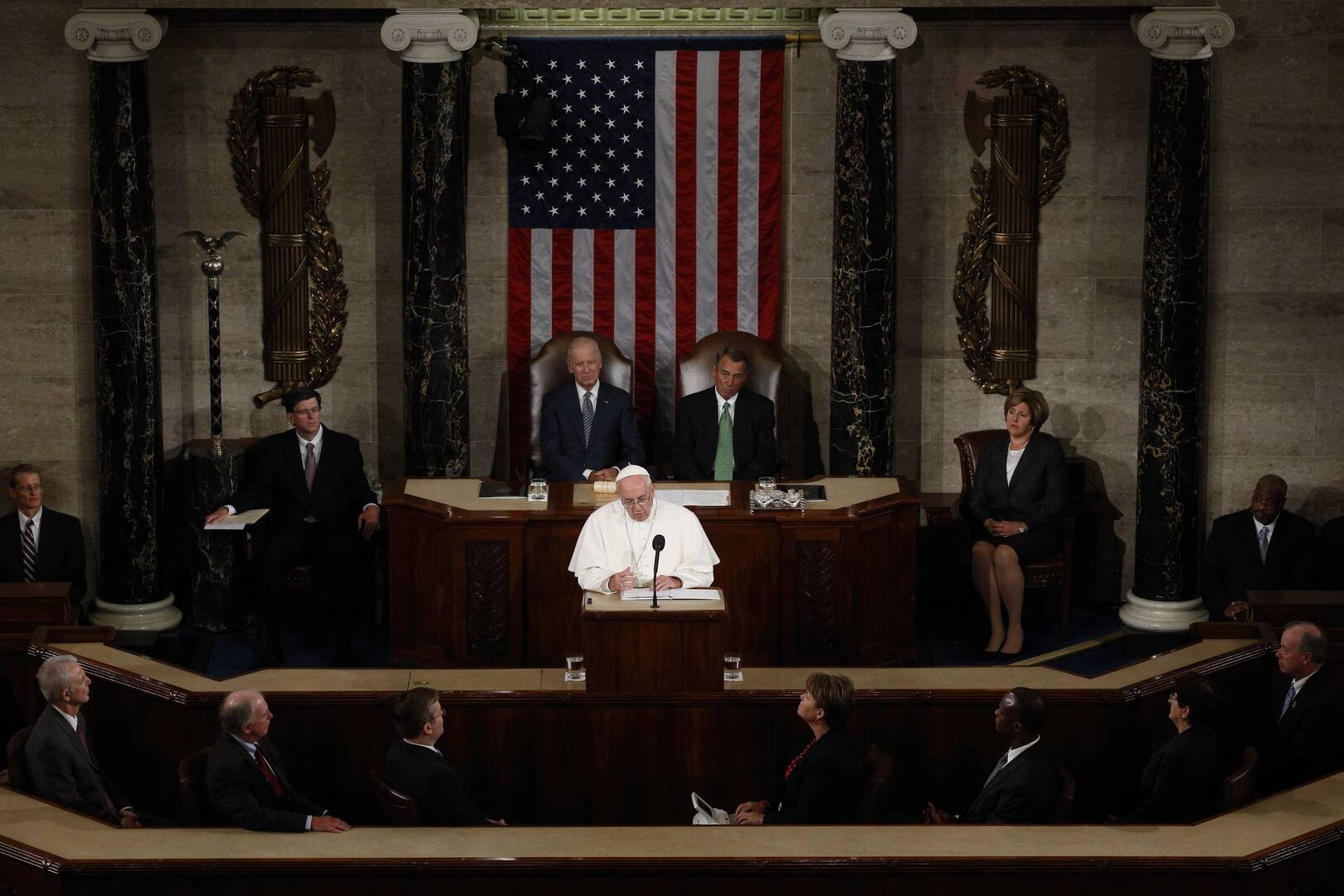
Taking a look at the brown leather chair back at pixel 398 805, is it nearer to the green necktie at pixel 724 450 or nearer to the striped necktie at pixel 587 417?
the striped necktie at pixel 587 417

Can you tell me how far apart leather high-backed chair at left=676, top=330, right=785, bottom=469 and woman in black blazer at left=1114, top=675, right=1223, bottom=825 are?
4585 mm

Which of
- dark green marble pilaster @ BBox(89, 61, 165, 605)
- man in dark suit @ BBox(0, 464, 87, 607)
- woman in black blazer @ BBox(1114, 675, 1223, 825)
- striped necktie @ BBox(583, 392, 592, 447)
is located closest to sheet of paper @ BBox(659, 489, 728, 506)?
striped necktie @ BBox(583, 392, 592, 447)

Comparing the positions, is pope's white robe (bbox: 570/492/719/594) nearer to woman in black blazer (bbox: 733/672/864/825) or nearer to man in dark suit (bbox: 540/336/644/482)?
woman in black blazer (bbox: 733/672/864/825)

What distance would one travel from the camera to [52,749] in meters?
6.34

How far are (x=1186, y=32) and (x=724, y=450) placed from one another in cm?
382

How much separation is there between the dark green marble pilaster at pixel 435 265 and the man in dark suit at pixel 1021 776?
5.16 metres

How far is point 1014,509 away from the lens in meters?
10.1

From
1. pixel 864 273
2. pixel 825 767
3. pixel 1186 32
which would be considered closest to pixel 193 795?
pixel 825 767

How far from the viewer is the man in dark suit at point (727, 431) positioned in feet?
34.0

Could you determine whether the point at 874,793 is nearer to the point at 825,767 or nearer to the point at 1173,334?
the point at 825,767

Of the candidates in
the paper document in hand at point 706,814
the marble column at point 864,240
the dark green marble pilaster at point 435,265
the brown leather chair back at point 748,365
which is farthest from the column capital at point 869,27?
the paper document in hand at point 706,814

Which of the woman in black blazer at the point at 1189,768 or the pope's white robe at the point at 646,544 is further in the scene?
the pope's white robe at the point at 646,544

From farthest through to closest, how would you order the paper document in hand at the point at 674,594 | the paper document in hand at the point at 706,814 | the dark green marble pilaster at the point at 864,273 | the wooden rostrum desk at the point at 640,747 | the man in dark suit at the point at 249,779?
the dark green marble pilaster at the point at 864,273, the paper document in hand at the point at 674,594, the paper document in hand at the point at 706,814, the man in dark suit at the point at 249,779, the wooden rostrum desk at the point at 640,747

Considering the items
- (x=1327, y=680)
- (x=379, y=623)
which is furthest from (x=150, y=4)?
(x=1327, y=680)
